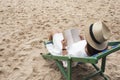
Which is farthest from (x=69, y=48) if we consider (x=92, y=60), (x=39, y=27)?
(x=39, y=27)

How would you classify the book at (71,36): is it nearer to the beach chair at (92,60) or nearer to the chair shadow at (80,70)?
the beach chair at (92,60)

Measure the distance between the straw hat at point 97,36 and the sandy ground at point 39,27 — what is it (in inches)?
26.6

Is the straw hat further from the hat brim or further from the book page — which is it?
the book page

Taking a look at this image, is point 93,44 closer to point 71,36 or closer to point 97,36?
point 97,36

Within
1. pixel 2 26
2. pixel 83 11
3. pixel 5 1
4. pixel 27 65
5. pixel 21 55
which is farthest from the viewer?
pixel 5 1

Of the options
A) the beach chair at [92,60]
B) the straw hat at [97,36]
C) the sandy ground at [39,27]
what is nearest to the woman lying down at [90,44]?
the straw hat at [97,36]

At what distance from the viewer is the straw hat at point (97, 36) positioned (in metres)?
2.64

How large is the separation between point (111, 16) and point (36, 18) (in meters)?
1.69

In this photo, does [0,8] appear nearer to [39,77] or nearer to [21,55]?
[21,55]

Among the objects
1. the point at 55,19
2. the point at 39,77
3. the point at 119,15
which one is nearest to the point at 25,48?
the point at 39,77

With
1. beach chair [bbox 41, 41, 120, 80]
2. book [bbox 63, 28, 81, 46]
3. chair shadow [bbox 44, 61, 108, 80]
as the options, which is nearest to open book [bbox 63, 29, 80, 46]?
book [bbox 63, 28, 81, 46]

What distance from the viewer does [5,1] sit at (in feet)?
21.0

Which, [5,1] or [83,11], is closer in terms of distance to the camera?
[83,11]

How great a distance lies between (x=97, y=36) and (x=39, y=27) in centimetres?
231
